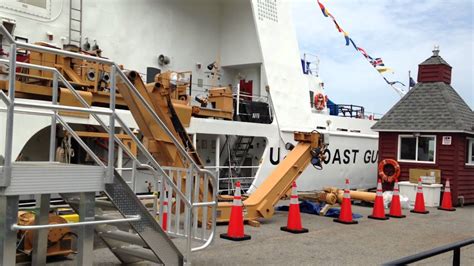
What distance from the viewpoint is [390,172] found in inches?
614

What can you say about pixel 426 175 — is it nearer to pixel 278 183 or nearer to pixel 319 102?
pixel 319 102

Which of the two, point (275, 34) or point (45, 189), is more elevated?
point (275, 34)

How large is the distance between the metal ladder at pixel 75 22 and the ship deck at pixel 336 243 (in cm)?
611

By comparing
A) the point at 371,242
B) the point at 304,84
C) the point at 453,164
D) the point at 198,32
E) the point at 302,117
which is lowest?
the point at 371,242

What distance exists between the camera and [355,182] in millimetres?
17594

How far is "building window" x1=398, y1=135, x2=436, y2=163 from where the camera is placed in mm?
15094

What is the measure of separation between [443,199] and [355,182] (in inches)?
161

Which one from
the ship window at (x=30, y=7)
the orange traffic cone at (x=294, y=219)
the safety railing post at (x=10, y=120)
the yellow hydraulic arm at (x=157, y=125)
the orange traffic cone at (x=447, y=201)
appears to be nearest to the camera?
the safety railing post at (x=10, y=120)

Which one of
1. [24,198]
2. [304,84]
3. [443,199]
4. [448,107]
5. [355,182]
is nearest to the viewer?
[24,198]

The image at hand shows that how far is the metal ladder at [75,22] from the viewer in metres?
12.2

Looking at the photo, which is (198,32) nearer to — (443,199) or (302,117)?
(302,117)

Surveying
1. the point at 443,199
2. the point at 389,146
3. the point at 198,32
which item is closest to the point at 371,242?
the point at 443,199

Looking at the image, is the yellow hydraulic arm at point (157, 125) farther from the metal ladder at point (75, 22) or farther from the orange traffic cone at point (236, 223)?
the metal ladder at point (75, 22)

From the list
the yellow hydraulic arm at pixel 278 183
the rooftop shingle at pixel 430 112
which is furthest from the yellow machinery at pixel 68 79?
the rooftop shingle at pixel 430 112
